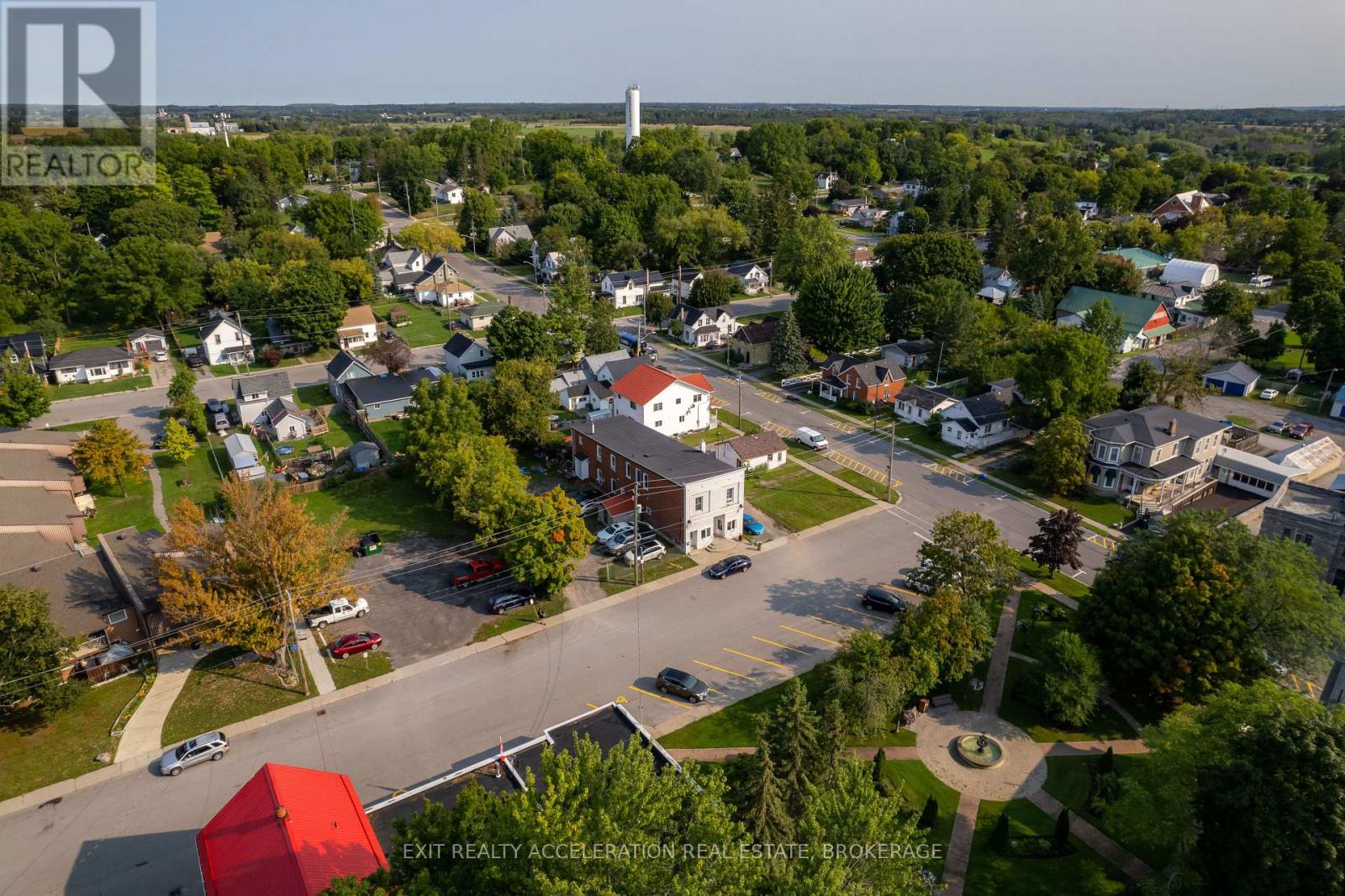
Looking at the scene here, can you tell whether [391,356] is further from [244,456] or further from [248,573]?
[248,573]

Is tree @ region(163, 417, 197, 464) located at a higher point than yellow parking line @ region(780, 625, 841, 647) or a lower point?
higher

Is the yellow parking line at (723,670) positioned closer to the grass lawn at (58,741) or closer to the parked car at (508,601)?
the parked car at (508,601)

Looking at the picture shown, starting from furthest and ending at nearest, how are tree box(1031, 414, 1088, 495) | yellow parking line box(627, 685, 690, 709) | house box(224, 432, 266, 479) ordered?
house box(224, 432, 266, 479) < tree box(1031, 414, 1088, 495) < yellow parking line box(627, 685, 690, 709)

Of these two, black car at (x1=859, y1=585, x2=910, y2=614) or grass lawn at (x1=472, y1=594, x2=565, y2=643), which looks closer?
grass lawn at (x1=472, y1=594, x2=565, y2=643)

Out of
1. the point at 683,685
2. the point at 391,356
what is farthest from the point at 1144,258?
the point at 683,685

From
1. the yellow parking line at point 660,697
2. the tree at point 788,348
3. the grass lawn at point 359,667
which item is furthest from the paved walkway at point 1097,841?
the tree at point 788,348

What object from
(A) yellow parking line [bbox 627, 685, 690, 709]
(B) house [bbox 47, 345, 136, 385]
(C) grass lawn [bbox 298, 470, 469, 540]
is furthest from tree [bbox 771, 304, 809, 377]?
(B) house [bbox 47, 345, 136, 385]

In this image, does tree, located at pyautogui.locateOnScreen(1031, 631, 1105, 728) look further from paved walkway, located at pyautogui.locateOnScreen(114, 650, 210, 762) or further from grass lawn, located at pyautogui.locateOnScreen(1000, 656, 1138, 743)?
paved walkway, located at pyautogui.locateOnScreen(114, 650, 210, 762)
